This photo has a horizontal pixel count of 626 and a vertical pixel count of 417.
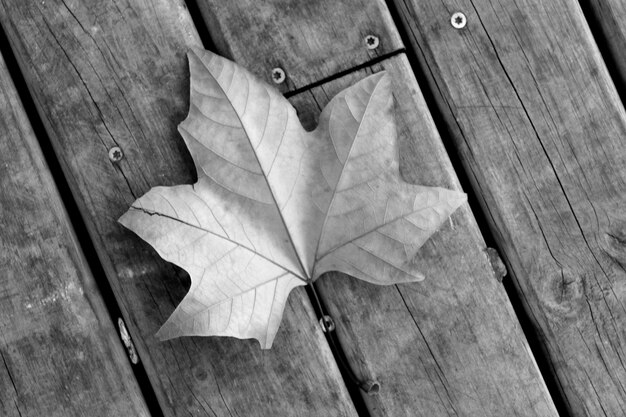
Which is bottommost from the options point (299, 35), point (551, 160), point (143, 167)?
point (551, 160)

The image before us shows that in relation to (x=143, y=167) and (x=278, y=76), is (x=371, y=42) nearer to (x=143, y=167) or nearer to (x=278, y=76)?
(x=278, y=76)

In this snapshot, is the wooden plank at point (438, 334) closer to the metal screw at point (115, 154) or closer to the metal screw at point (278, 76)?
the metal screw at point (278, 76)

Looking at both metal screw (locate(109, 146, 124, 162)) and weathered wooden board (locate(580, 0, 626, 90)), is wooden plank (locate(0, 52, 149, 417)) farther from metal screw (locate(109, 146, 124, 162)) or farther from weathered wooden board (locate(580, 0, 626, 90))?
weathered wooden board (locate(580, 0, 626, 90))

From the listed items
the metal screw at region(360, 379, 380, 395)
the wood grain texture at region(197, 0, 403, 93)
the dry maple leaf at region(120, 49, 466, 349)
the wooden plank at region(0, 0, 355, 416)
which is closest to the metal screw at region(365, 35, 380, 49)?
the wood grain texture at region(197, 0, 403, 93)

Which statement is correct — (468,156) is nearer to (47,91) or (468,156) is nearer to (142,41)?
(142,41)

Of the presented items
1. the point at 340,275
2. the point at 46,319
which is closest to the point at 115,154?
the point at 46,319

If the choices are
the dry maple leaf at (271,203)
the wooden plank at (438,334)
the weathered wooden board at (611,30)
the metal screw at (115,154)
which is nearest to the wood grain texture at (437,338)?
the wooden plank at (438,334)

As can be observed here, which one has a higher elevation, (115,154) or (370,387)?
(115,154)

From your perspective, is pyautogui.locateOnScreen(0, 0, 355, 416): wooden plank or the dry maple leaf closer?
the dry maple leaf

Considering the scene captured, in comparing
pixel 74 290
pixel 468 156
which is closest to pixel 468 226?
pixel 468 156
